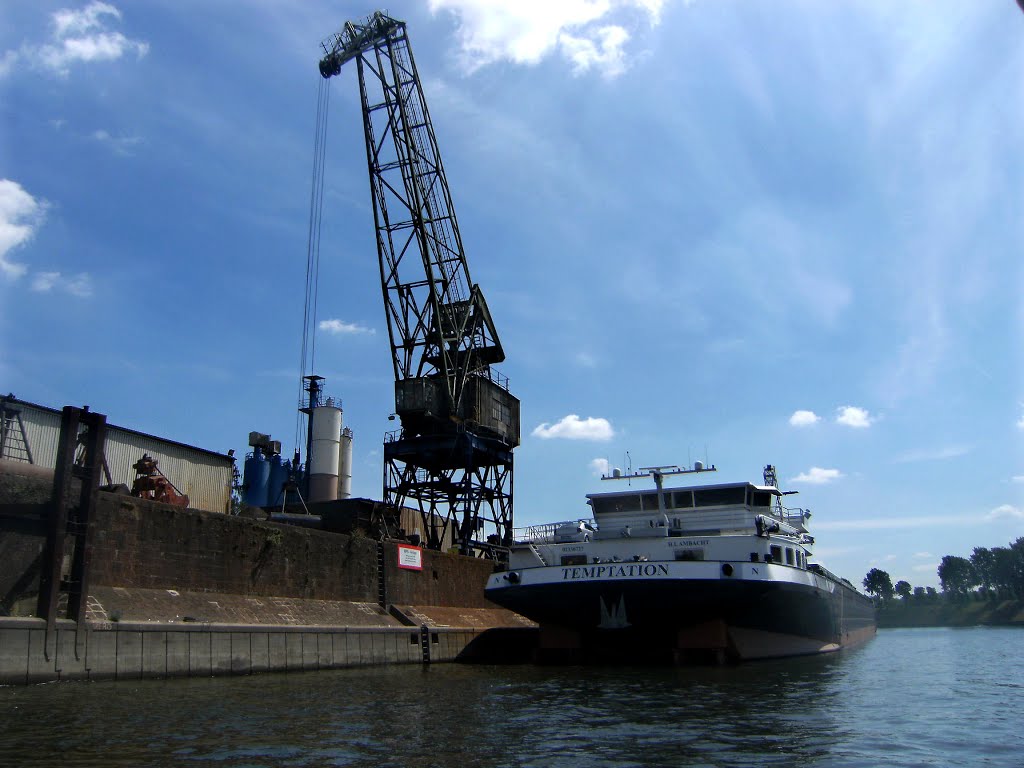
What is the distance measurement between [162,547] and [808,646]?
22705mm

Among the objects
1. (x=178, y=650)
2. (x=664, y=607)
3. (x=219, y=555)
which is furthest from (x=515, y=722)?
(x=219, y=555)

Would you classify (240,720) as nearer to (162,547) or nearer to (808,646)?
(162,547)

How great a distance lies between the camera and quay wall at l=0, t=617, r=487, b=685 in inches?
587

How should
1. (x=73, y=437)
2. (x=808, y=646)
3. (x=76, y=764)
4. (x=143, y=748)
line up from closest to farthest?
(x=76, y=764)
(x=143, y=748)
(x=73, y=437)
(x=808, y=646)

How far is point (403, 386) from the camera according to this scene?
43312 mm

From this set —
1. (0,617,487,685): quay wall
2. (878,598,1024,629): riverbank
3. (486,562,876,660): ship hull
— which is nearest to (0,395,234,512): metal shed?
(0,617,487,685): quay wall

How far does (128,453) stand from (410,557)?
1129 centimetres

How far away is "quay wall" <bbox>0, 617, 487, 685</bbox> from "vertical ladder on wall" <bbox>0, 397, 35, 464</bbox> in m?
10.4

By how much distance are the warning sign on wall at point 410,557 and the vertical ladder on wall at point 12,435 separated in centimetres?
1304

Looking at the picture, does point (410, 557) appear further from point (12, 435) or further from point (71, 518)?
point (71, 518)

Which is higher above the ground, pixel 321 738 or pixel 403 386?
pixel 403 386

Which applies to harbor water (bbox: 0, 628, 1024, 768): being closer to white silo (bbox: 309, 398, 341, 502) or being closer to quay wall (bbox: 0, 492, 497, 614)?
quay wall (bbox: 0, 492, 497, 614)

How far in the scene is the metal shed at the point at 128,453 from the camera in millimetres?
24969

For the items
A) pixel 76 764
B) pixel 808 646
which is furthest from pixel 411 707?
pixel 808 646
